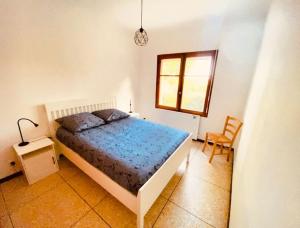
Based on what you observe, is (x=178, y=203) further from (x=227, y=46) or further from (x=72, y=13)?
(x=72, y=13)

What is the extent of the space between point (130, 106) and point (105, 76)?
1.18 meters

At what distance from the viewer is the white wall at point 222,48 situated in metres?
2.48

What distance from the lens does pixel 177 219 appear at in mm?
1529

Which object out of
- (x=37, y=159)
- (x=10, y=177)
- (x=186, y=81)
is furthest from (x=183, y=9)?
(x=10, y=177)

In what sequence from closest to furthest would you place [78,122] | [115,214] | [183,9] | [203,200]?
[115,214]
[203,200]
[78,122]
[183,9]

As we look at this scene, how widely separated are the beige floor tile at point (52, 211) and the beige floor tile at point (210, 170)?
5.51ft

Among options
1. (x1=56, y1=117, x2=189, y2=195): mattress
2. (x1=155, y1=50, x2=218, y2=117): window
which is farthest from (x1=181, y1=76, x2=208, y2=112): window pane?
(x1=56, y1=117, x2=189, y2=195): mattress

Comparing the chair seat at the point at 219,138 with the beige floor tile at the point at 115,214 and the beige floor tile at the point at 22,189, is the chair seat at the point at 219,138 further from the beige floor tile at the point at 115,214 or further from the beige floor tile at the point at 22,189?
the beige floor tile at the point at 22,189

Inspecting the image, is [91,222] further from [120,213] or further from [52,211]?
[52,211]

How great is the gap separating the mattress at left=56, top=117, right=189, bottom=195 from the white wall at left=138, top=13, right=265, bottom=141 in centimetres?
132

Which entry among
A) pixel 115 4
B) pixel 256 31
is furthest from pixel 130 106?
pixel 256 31

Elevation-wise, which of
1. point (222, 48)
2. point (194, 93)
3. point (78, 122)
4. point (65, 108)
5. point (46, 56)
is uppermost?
point (222, 48)

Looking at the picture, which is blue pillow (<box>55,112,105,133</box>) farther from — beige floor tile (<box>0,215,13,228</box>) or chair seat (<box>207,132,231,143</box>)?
chair seat (<box>207,132,231,143</box>)

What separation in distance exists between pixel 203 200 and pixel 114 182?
124 cm
